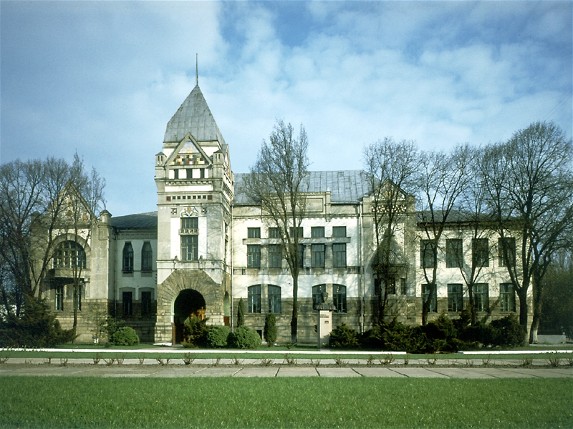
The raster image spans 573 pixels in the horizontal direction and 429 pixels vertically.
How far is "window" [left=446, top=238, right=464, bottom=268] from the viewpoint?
48578mm

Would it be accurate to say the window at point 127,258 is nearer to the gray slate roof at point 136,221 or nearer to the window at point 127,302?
the gray slate roof at point 136,221

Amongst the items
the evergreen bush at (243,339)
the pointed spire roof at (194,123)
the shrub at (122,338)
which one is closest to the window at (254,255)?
the pointed spire roof at (194,123)

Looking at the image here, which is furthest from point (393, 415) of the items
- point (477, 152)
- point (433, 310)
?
point (433, 310)

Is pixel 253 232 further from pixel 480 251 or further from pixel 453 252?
pixel 480 251

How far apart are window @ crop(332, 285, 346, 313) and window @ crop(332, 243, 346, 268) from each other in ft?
5.98

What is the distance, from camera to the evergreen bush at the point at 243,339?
36.5 m

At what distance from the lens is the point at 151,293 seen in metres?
48.8

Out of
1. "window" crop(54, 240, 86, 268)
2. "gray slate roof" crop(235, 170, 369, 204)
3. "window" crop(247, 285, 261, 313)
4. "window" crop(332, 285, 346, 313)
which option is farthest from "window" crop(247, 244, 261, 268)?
"window" crop(54, 240, 86, 268)

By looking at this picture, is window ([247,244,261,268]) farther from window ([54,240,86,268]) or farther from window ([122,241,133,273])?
window ([54,240,86,268])

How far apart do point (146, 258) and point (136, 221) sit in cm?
448

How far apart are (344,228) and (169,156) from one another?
50.9 feet

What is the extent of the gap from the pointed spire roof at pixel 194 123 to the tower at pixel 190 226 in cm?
9

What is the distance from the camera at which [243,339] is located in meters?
36.4

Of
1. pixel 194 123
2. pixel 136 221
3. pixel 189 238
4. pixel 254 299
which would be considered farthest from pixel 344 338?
pixel 136 221
